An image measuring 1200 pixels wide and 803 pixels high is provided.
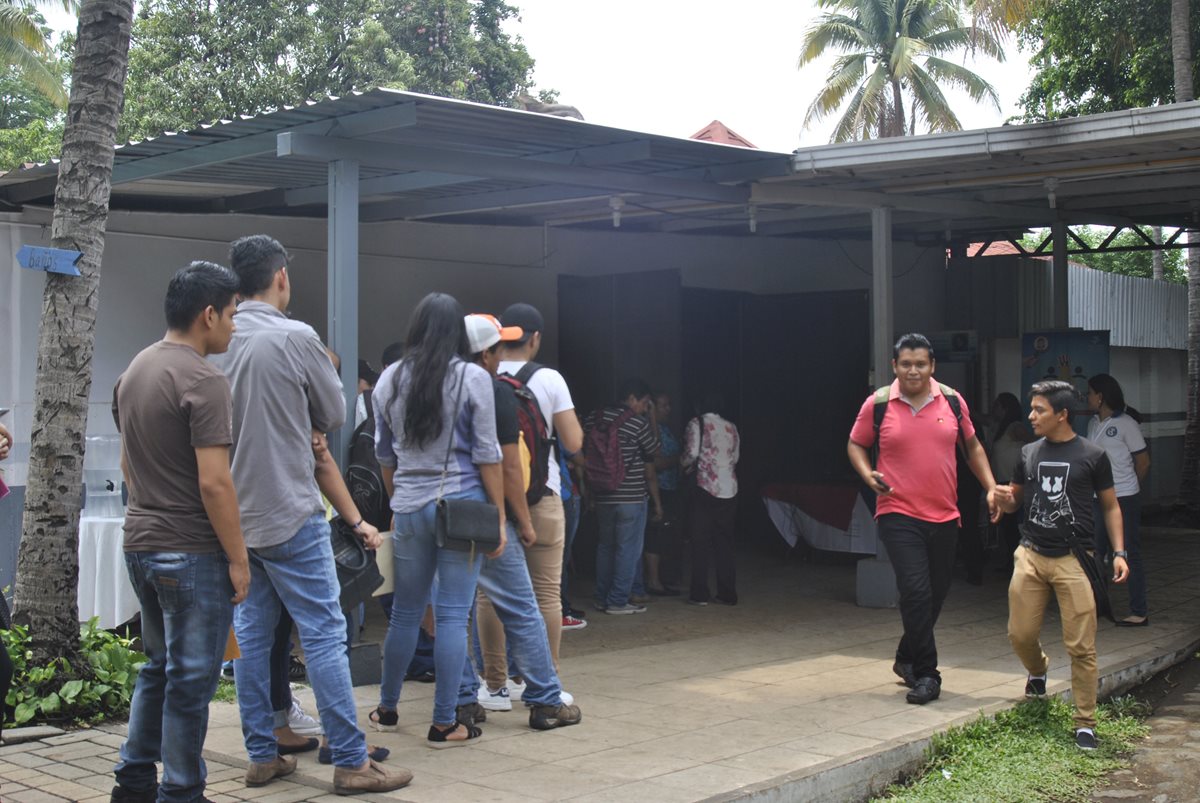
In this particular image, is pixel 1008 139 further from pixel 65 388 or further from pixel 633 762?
pixel 65 388

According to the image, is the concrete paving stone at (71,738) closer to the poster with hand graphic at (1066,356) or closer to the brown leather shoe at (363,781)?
the brown leather shoe at (363,781)

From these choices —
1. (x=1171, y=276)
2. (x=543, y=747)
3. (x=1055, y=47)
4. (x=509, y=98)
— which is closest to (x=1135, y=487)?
(x=543, y=747)

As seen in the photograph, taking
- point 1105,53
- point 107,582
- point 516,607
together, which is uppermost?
point 1105,53

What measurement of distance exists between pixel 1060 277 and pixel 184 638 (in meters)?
10.9

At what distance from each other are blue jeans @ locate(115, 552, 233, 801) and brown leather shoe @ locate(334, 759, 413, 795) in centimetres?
57

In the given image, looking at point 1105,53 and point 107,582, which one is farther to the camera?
point 1105,53

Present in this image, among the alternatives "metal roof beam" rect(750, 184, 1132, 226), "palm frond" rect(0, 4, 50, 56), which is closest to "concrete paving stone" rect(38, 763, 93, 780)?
"metal roof beam" rect(750, 184, 1132, 226)

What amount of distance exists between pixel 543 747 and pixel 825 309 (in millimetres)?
8463

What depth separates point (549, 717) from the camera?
18.8 ft

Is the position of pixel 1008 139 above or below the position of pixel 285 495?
above

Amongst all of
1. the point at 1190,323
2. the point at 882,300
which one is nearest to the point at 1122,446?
the point at 882,300

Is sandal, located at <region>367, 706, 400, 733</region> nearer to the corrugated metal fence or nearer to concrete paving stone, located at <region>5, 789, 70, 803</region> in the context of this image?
concrete paving stone, located at <region>5, 789, 70, 803</region>

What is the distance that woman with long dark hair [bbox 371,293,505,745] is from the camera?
520 cm

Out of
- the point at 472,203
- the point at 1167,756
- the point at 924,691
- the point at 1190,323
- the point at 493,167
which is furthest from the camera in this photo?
the point at 1190,323
